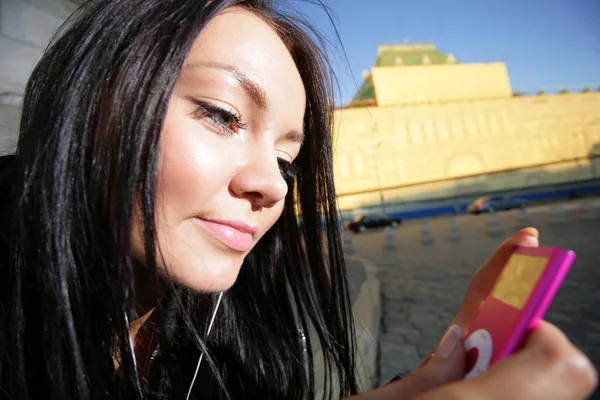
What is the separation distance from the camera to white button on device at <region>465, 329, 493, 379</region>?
1.84 feet

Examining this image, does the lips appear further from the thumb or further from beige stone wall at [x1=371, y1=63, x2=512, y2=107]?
beige stone wall at [x1=371, y1=63, x2=512, y2=107]

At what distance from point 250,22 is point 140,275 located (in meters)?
0.81

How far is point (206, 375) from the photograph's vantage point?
1.19m

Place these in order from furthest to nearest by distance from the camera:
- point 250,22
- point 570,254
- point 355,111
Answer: point 355,111, point 250,22, point 570,254

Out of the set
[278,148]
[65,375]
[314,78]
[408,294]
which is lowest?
[408,294]

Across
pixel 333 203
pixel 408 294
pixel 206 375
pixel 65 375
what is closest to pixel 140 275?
pixel 65 375

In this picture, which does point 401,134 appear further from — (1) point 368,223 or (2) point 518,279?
(2) point 518,279

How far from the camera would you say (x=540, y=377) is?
442 mm

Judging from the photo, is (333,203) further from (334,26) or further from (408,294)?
(408,294)

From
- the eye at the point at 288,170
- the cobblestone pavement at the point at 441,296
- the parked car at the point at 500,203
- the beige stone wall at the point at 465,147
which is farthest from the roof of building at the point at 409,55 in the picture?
the eye at the point at 288,170

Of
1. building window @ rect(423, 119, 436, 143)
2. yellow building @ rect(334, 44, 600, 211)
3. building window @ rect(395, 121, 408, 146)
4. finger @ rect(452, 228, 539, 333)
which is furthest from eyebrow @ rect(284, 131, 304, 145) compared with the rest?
building window @ rect(423, 119, 436, 143)

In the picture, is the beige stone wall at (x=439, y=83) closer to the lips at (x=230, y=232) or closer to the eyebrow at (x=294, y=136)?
the eyebrow at (x=294, y=136)

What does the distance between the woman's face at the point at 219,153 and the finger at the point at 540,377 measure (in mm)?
572

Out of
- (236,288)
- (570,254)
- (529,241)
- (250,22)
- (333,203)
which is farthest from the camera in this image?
(236,288)
